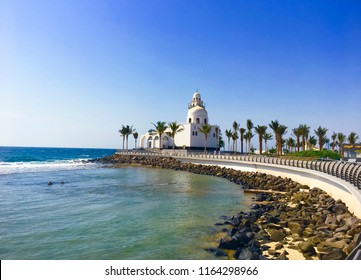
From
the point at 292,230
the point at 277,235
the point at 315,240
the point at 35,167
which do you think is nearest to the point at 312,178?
the point at 292,230

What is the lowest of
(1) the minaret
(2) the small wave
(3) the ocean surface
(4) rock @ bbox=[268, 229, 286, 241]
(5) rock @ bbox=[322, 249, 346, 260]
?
(3) the ocean surface

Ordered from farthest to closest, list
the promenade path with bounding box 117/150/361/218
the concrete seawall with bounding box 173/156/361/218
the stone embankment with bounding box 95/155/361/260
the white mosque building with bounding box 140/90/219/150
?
the white mosque building with bounding box 140/90/219/150, the promenade path with bounding box 117/150/361/218, the concrete seawall with bounding box 173/156/361/218, the stone embankment with bounding box 95/155/361/260

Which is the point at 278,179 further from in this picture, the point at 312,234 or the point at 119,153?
the point at 119,153

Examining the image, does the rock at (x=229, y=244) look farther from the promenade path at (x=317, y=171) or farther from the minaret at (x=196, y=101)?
the minaret at (x=196, y=101)

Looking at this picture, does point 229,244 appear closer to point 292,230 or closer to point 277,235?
point 277,235

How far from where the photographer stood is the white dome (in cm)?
7625

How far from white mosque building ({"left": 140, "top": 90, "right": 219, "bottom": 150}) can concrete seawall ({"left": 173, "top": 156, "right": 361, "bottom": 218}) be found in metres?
21.9

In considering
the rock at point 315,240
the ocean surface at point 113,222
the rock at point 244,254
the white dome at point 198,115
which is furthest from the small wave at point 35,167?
the rock at point 315,240

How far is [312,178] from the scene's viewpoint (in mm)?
23641

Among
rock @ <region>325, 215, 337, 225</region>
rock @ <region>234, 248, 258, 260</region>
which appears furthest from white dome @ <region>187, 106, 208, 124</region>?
rock @ <region>234, 248, 258, 260</region>

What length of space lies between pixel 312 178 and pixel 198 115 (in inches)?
2126

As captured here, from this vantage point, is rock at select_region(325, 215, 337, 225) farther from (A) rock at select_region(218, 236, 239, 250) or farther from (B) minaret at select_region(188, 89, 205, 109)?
(B) minaret at select_region(188, 89, 205, 109)

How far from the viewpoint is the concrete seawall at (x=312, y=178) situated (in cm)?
1396

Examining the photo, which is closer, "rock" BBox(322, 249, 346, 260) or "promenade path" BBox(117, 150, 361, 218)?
"rock" BBox(322, 249, 346, 260)
